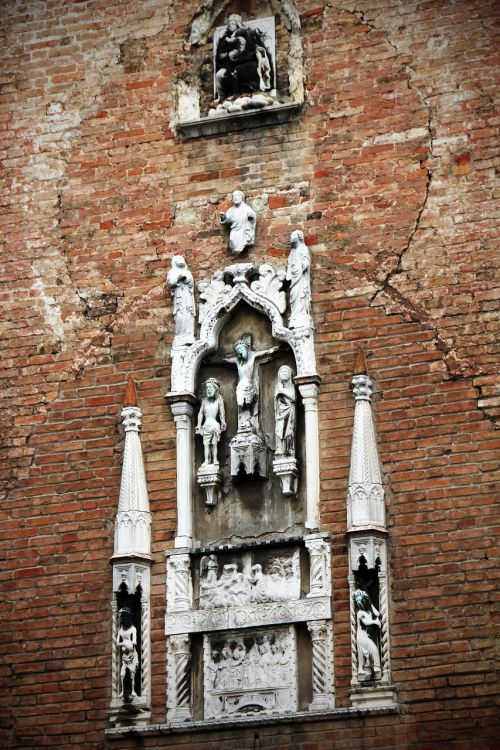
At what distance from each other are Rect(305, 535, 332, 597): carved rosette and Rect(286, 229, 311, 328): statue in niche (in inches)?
67.5

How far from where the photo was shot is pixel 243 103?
46.1ft

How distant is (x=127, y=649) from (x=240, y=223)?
3.49m

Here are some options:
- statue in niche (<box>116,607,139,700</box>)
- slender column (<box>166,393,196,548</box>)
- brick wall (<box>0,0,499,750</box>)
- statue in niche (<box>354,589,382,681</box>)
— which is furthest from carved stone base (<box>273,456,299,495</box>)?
statue in niche (<box>116,607,139,700</box>)

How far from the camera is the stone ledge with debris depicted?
14.0 meters

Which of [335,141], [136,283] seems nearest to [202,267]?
[136,283]

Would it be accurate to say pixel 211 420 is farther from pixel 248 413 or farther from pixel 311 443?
pixel 311 443

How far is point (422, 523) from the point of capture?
12.5 m

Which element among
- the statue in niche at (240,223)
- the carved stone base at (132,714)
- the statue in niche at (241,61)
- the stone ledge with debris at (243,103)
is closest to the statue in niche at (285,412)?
the statue in niche at (240,223)

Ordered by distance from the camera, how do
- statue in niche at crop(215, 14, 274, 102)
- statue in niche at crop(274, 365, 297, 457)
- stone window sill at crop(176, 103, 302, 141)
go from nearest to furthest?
statue in niche at crop(274, 365, 297, 457) < stone window sill at crop(176, 103, 302, 141) < statue in niche at crop(215, 14, 274, 102)

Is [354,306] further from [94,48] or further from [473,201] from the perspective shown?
[94,48]

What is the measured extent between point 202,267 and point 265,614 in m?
2.92

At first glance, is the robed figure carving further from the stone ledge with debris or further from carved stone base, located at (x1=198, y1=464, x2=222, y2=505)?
the stone ledge with debris

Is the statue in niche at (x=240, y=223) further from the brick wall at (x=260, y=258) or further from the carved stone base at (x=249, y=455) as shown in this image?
the carved stone base at (x=249, y=455)

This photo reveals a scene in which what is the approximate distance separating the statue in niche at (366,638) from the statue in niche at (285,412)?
4.28 ft
